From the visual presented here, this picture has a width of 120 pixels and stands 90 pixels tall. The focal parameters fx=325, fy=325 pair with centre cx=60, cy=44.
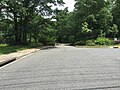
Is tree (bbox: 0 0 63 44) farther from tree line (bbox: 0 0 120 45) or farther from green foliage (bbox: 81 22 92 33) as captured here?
green foliage (bbox: 81 22 92 33)

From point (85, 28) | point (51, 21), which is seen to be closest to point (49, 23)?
point (51, 21)

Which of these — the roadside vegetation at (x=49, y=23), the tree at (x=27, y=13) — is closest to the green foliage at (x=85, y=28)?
the roadside vegetation at (x=49, y=23)

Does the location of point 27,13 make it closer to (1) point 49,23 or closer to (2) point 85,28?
(1) point 49,23

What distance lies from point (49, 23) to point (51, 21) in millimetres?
467

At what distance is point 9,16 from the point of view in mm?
51938

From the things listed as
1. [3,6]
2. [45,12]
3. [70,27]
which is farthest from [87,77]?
[70,27]

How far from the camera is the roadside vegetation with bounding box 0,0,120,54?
5106cm

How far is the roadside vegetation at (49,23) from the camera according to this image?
168 ft

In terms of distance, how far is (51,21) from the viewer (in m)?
52.8

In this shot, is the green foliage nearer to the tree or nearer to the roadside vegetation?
the roadside vegetation

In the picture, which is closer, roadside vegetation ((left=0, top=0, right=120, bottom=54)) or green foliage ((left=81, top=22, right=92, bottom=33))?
roadside vegetation ((left=0, top=0, right=120, bottom=54))

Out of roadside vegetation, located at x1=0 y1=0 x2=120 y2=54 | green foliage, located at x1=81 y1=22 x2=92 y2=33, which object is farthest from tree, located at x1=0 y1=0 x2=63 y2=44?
green foliage, located at x1=81 y1=22 x2=92 y2=33

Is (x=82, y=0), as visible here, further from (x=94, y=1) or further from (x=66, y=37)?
(x=66, y=37)

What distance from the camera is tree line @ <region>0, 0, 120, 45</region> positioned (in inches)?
2039
